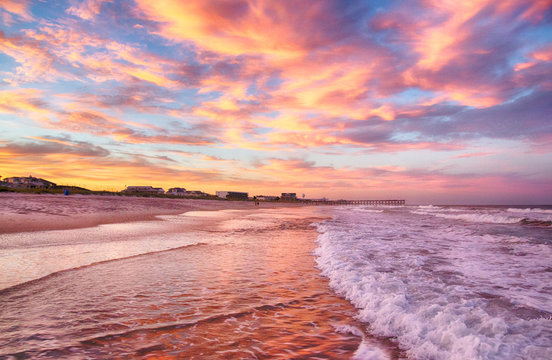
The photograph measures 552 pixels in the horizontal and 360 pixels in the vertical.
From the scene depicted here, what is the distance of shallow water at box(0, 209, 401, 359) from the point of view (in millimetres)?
3859

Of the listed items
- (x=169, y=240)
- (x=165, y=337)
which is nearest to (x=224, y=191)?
(x=169, y=240)

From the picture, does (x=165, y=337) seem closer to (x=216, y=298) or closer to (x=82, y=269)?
(x=216, y=298)

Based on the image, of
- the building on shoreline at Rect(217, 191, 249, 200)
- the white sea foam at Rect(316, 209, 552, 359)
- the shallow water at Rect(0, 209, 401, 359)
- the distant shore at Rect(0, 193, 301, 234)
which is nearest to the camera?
the shallow water at Rect(0, 209, 401, 359)

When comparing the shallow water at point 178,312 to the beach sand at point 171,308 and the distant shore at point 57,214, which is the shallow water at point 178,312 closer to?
the beach sand at point 171,308

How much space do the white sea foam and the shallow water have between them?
49 cm

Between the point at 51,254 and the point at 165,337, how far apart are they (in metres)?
7.59

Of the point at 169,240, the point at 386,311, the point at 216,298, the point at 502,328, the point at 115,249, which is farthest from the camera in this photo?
the point at 169,240

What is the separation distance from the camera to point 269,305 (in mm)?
5582

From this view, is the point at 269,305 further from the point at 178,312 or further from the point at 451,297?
the point at 451,297

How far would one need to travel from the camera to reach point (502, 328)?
4.45 meters

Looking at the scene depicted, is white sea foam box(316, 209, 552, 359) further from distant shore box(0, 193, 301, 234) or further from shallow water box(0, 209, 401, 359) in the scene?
distant shore box(0, 193, 301, 234)

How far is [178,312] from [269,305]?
1566 mm

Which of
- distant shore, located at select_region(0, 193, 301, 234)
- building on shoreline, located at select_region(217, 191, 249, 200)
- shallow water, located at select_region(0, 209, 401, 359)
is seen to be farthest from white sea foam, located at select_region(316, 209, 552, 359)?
building on shoreline, located at select_region(217, 191, 249, 200)

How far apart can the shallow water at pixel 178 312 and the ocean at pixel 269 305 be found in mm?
26
